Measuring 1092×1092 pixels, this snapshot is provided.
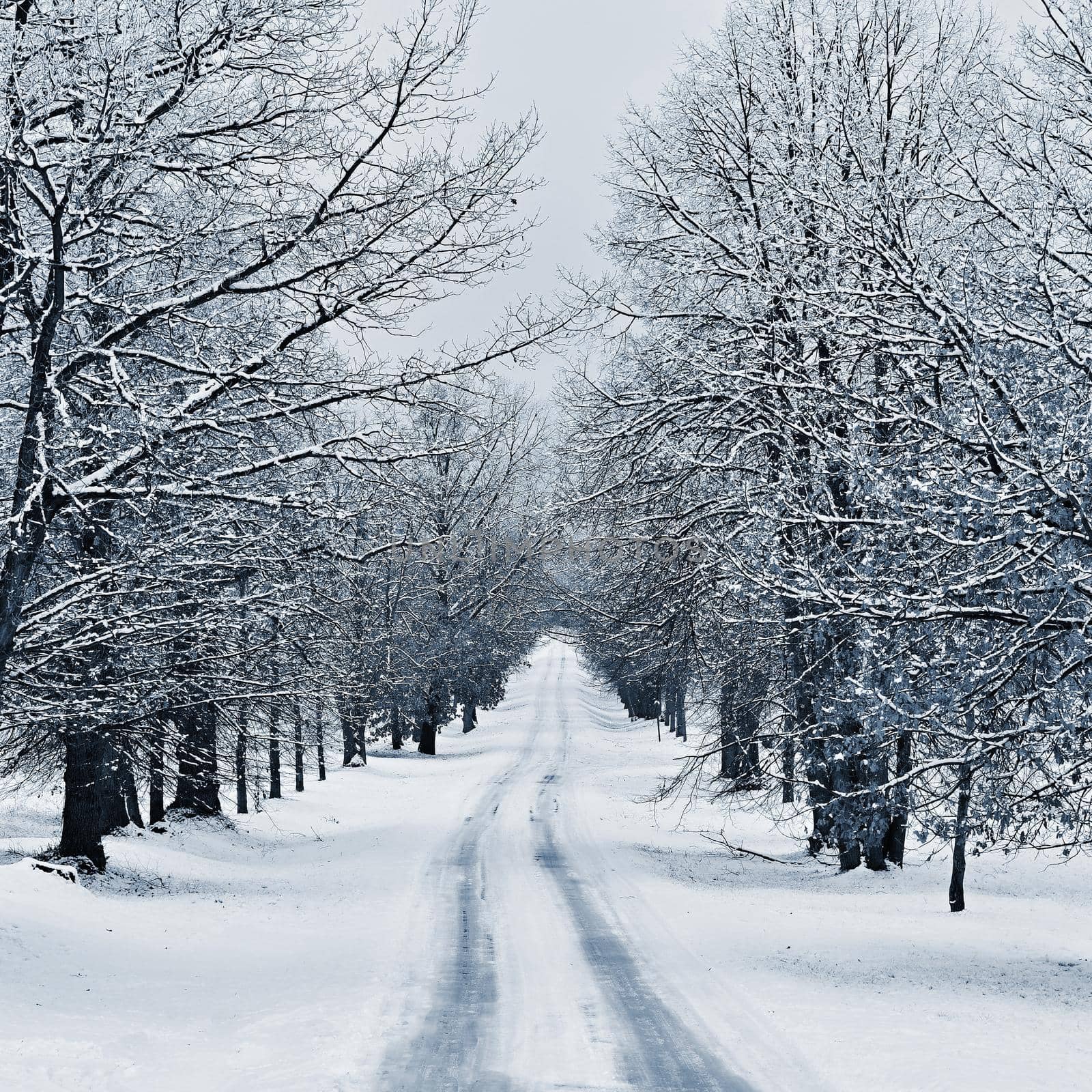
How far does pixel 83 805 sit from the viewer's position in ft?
46.0

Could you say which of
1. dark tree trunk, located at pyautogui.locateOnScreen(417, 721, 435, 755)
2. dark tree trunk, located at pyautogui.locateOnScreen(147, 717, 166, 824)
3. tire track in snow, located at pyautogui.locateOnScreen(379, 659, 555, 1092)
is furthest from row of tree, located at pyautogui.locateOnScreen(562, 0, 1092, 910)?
dark tree trunk, located at pyautogui.locateOnScreen(417, 721, 435, 755)

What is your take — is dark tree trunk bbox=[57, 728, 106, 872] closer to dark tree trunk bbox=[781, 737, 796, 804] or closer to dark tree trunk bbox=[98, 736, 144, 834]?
dark tree trunk bbox=[98, 736, 144, 834]

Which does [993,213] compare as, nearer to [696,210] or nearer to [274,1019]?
[696,210]

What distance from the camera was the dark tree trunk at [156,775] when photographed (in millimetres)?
10173

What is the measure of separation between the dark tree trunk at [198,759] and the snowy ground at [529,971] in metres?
0.97

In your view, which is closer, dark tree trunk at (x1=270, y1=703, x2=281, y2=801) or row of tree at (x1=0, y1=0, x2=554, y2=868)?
row of tree at (x1=0, y1=0, x2=554, y2=868)

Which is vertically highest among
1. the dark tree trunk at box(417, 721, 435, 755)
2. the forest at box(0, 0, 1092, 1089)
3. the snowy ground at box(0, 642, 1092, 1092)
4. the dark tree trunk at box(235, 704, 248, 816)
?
the forest at box(0, 0, 1092, 1089)

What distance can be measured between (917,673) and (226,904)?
981 centimetres

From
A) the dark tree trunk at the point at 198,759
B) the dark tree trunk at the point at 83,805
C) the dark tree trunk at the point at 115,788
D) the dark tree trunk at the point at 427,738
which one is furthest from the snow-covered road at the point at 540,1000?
the dark tree trunk at the point at 427,738

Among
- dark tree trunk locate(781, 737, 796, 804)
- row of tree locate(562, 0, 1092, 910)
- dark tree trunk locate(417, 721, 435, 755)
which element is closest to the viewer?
row of tree locate(562, 0, 1092, 910)

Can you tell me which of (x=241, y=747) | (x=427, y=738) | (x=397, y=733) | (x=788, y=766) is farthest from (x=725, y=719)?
(x=397, y=733)

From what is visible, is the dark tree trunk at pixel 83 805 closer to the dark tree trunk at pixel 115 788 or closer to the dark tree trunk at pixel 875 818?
the dark tree trunk at pixel 115 788

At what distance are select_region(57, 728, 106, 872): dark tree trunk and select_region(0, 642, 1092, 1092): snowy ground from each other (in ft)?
2.51

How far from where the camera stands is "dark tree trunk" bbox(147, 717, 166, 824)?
1017 cm
